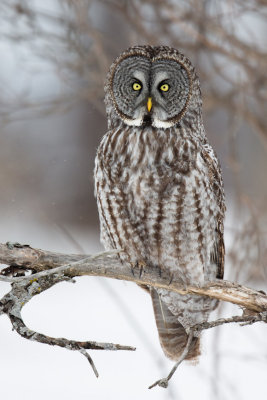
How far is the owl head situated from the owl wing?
0.84ft

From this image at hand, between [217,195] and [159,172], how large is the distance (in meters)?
0.40

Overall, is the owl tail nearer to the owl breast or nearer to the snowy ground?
the snowy ground

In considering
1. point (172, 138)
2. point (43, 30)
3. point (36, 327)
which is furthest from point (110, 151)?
point (36, 327)

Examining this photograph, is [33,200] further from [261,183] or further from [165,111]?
[165,111]

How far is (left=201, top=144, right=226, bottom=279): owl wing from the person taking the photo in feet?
10.9

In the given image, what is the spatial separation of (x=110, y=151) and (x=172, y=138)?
346mm

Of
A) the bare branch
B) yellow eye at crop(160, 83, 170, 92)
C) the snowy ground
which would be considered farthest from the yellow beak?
the snowy ground

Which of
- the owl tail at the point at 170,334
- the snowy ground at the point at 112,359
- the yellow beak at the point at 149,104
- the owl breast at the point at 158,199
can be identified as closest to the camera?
the owl breast at the point at 158,199

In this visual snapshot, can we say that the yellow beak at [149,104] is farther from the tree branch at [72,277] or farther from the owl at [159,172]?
the tree branch at [72,277]

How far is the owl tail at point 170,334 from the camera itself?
3803 mm

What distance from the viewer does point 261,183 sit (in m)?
7.53

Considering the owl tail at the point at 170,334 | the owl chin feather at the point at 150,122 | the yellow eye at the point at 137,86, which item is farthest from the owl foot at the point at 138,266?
the yellow eye at the point at 137,86

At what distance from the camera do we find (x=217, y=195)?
3.38 m

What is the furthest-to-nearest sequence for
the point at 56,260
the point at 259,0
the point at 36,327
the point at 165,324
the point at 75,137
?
the point at 75,137 → the point at 36,327 → the point at 259,0 → the point at 165,324 → the point at 56,260
